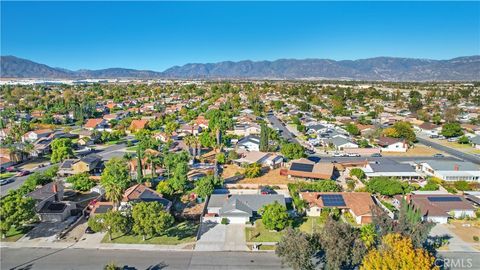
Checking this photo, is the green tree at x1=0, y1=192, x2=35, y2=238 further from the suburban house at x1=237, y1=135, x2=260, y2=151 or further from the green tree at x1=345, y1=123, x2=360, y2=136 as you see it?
the green tree at x1=345, y1=123, x2=360, y2=136

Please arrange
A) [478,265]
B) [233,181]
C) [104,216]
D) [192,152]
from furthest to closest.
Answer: [192,152], [233,181], [104,216], [478,265]

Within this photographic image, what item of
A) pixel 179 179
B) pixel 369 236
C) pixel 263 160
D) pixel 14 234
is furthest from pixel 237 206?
pixel 14 234

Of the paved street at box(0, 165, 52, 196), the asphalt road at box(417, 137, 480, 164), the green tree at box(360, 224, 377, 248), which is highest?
the green tree at box(360, 224, 377, 248)

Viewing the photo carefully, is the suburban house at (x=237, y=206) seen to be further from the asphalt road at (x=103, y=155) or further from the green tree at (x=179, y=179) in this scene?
the asphalt road at (x=103, y=155)

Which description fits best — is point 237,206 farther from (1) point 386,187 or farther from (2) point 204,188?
(1) point 386,187

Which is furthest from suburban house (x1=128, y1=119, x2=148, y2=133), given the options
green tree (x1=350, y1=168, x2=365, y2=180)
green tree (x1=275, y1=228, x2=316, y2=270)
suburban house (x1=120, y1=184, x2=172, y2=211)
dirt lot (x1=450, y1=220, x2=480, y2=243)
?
dirt lot (x1=450, y1=220, x2=480, y2=243)

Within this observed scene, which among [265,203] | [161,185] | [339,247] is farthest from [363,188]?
[161,185]

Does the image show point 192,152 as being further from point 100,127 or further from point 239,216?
point 100,127
